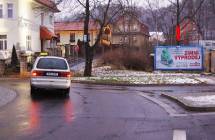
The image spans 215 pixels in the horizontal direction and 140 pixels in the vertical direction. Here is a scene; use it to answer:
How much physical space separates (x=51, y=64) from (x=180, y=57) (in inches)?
847

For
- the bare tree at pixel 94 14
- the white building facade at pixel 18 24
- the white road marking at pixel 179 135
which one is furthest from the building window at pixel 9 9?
the white road marking at pixel 179 135

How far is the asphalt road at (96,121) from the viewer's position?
11.6m

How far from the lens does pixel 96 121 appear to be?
46.2 ft

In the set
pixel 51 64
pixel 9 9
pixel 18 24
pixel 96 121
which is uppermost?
pixel 9 9

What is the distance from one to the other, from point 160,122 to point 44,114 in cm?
366

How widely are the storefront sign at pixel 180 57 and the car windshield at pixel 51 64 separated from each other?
67.2ft

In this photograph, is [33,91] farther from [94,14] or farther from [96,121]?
[94,14]

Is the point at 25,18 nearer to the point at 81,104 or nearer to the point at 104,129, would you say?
the point at 81,104

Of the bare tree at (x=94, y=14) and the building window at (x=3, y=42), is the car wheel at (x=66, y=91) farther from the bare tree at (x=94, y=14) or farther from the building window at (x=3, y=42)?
the building window at (x=3, y=42)

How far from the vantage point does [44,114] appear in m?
15.8

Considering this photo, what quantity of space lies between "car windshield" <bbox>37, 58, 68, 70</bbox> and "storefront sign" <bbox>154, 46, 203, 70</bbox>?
2049cm

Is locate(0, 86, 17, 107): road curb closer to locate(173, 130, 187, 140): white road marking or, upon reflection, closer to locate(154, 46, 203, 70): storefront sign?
locate(173, 130, 187, 140): white road marking

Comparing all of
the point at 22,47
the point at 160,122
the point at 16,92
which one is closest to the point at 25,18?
the point at 22,47

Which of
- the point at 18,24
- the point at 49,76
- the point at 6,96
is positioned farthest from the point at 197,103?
the point at 18,24
